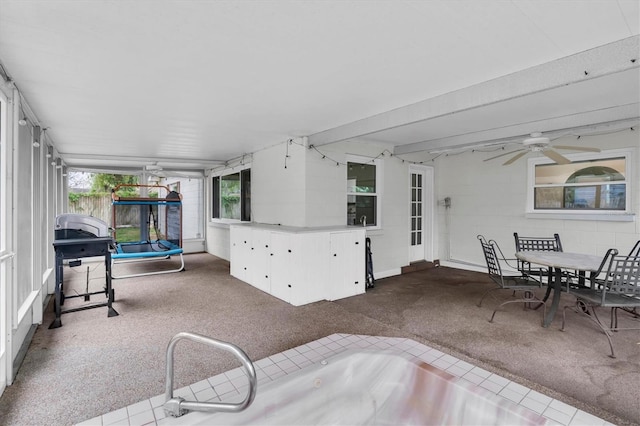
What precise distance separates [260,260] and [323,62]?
3338mm

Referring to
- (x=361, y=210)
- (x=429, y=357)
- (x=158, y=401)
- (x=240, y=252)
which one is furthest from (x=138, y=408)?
(x=361, y=210)

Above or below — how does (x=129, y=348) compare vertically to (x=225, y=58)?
below

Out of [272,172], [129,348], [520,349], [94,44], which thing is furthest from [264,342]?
[272,172]

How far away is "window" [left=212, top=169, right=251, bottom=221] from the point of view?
6886mm

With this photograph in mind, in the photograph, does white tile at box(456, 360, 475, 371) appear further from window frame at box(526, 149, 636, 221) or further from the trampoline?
the trampoline

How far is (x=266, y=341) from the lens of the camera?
3145mm

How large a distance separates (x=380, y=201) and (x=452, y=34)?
392 cm

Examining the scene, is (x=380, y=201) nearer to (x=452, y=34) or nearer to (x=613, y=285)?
(x=613, y=285)

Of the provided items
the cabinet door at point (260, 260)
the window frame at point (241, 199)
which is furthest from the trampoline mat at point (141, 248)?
the cabinet door at point (260, 260)

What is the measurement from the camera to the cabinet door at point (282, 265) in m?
4.38

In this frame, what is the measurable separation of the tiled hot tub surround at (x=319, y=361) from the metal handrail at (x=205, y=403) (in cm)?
6

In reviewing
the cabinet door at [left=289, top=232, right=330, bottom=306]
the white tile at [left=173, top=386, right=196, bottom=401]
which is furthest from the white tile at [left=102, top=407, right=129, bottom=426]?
the cabinet door at [left=289, top=232, right=330, bottom=306]

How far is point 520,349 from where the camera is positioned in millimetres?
2961

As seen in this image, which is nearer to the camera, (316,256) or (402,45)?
(402,45)
